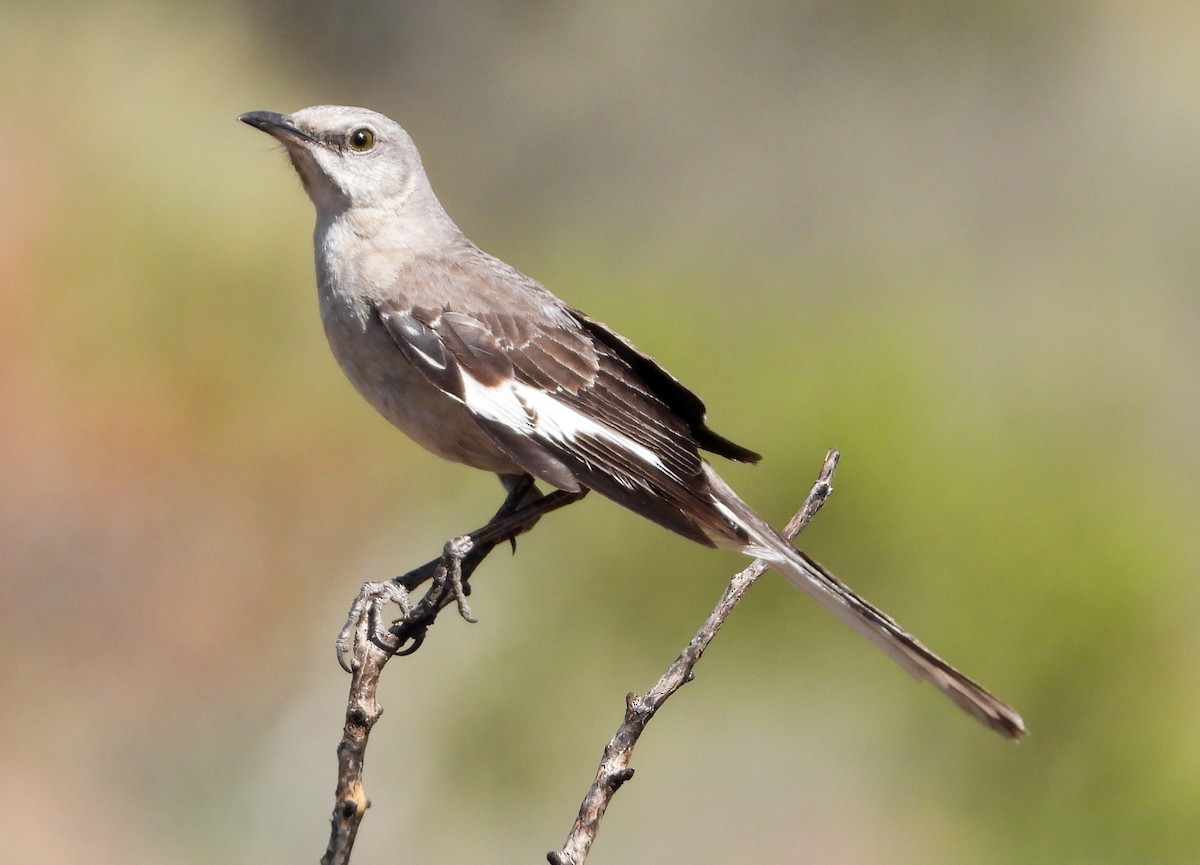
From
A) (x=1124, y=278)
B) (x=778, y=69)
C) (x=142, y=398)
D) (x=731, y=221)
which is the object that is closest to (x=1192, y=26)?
(x=1124, y=278)

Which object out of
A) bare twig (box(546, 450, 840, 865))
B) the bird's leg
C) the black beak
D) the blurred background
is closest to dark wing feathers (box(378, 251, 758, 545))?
the bird's leg

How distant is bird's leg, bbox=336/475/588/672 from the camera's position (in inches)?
86.6

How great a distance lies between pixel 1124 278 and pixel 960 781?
4.34m

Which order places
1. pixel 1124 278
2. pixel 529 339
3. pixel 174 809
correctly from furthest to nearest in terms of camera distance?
pixel 1124 278
pixel 174 809
pixel 529 339

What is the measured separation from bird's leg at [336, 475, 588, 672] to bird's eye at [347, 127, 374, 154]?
98cm

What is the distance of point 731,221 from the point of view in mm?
8914

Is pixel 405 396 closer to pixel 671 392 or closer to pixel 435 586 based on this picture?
pixel 435 586

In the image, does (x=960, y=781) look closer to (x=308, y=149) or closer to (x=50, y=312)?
(x=308, y=149)

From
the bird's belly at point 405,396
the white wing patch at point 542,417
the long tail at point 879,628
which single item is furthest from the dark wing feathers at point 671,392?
the bird's belly at point 405,396

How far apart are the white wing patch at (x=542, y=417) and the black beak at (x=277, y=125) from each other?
31.2 inches

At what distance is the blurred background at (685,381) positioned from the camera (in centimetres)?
567

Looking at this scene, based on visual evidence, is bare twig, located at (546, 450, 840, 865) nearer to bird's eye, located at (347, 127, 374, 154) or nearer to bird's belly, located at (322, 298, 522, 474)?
bird's belly, located at (322, 298, 522, 474)

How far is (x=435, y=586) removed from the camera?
2.24 meters

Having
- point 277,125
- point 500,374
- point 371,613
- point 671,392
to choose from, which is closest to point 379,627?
point 371,613
